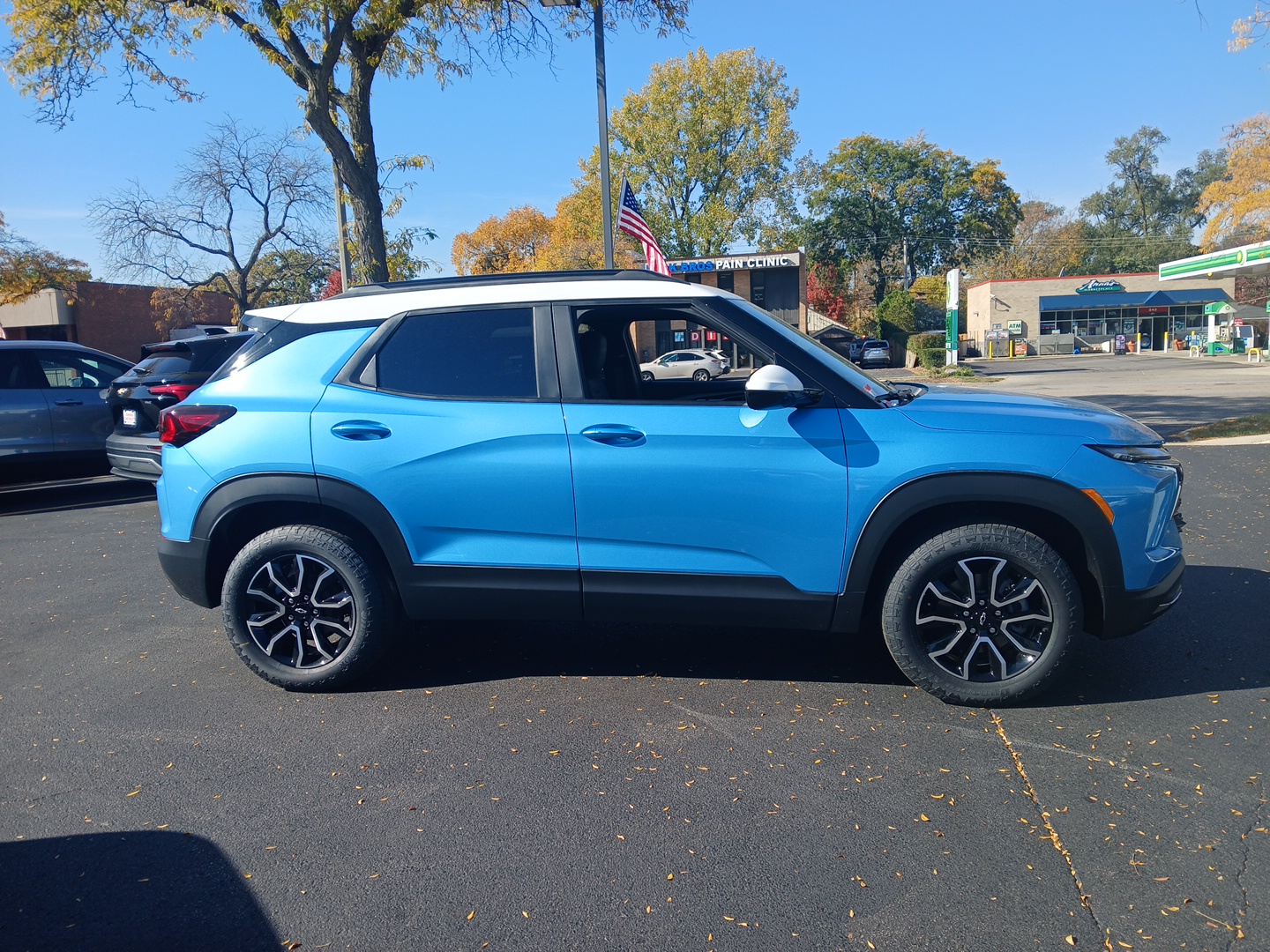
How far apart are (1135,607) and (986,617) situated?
597mm

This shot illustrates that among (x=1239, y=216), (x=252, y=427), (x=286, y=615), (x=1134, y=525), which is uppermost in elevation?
(x=1239, y=216)

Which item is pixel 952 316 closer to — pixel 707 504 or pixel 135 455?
pixel 135 455

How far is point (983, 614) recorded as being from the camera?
3.87 m

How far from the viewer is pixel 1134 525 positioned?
3746 millimetres

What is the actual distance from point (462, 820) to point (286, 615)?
168cm

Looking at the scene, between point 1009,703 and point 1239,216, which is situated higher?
point 1239,216

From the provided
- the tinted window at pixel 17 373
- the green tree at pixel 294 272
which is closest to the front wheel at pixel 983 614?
the tinted window at pixel 17 373

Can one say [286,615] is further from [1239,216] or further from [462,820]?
[1239,216]

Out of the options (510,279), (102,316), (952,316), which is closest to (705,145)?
(952,316)

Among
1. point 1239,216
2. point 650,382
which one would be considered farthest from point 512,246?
point 650,382

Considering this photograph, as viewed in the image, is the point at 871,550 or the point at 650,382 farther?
the point at 650,382

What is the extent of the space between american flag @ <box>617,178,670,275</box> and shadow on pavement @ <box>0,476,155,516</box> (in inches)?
303

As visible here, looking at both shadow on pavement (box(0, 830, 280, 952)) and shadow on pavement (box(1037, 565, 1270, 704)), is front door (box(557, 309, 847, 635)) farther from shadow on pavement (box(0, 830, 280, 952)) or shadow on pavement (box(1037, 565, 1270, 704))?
shadow on pavement (box(0, 830, 280, 952))

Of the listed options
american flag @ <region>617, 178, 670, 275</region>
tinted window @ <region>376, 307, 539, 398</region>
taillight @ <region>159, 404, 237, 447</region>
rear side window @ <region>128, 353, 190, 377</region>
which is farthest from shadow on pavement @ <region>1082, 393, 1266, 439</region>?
taillight @ <region>159, 404, 237, 447</region>
